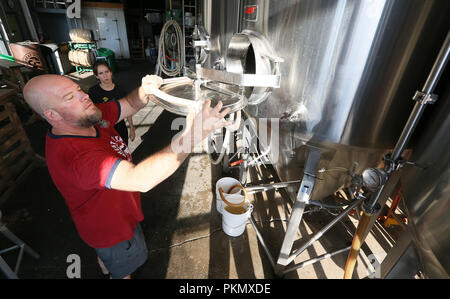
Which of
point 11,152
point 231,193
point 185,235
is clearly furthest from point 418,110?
point 11,152

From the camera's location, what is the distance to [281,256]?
5.89 feet

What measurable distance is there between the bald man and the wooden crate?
2169mm

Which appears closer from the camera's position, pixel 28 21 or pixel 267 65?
pixel 267 65

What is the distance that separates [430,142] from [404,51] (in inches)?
18.2

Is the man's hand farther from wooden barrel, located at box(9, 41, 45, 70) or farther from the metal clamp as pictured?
wooden barrel, located at box(9, 41, 45, 70)

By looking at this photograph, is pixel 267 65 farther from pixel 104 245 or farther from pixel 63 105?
pixel 104 245

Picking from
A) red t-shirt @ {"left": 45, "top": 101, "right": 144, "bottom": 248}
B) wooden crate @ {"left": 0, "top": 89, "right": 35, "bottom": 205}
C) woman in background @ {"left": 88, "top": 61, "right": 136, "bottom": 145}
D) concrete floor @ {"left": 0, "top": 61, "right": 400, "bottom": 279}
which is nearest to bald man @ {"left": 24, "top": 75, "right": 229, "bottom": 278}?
red t-shirt @ {"left": 45, "top": 101, "right": 144, "bottom": 248}

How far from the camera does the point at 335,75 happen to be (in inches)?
46.1

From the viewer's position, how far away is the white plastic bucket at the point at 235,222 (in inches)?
90.0

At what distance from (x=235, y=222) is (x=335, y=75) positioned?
5.65ft

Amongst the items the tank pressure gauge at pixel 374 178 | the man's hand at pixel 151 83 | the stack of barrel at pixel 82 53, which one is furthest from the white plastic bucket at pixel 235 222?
the stack of barrel at pixel 82 53

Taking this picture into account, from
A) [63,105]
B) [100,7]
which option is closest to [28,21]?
[100,7]

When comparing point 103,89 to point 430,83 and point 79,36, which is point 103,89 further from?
point 79,36

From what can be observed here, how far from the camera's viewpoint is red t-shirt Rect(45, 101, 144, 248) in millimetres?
1087
